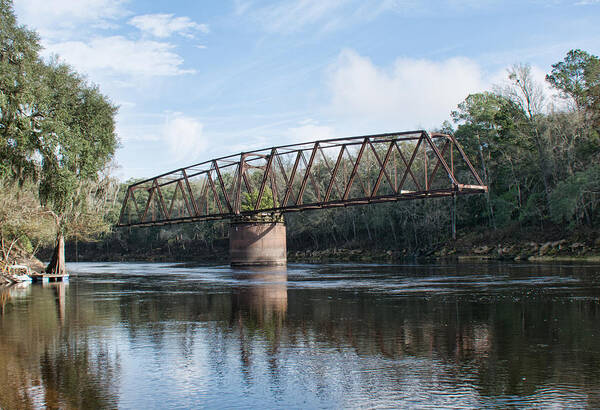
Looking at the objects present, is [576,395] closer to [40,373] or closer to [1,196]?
[40,373]

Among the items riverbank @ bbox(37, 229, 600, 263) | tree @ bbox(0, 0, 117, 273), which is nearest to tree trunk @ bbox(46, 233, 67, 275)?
tree @ bbox(0, 0, 117, 273)

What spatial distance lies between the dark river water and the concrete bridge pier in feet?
138

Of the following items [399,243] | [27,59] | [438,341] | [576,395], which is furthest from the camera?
[399,243]

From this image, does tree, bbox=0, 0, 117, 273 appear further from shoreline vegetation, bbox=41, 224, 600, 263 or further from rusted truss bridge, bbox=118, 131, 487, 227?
shoreline vegetation, bbox=41, 224, 600, 263

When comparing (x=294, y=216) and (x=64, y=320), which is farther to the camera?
(x=294, y=216)

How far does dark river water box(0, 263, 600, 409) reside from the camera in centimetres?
930

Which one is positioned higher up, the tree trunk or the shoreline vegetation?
the tree trunk

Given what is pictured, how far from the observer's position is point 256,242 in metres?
66.6

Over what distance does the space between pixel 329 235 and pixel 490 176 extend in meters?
34.5

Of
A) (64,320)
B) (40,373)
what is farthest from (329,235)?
(40,373)

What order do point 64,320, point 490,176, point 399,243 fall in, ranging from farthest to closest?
point 399,243
point 490,176
point 64,320

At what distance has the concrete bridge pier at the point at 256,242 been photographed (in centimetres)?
6638

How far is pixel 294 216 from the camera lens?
111125 millimetres

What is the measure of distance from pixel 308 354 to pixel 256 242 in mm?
54162
